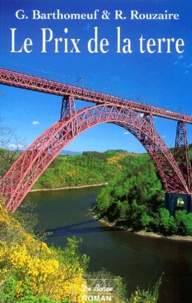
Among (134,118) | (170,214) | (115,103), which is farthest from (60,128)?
(170,214)

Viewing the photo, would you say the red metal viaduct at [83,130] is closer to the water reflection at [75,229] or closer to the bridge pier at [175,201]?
the bridge pier at [175,201]

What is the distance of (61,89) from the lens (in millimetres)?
15828

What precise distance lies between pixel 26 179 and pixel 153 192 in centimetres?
1825

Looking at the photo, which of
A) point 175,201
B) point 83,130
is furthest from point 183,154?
point 83,130

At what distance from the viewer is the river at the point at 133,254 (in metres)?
16.2

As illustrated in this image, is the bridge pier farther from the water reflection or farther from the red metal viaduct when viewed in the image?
the water reflection

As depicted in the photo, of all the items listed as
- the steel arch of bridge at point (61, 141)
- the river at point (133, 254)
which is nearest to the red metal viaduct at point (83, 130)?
the steel arch of bridge at point (61, 141)

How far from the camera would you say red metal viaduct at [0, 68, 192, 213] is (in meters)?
13.5

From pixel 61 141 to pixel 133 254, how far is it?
957cm

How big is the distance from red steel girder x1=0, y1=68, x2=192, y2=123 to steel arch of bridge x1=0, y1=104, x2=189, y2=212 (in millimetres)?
388

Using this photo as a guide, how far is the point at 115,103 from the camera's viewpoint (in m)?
19.4

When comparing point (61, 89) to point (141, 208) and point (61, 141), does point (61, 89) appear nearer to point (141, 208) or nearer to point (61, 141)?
point (61, 141)

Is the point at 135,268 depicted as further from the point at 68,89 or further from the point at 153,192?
the point at 153,192

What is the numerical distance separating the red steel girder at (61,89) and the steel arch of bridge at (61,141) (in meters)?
0.39
